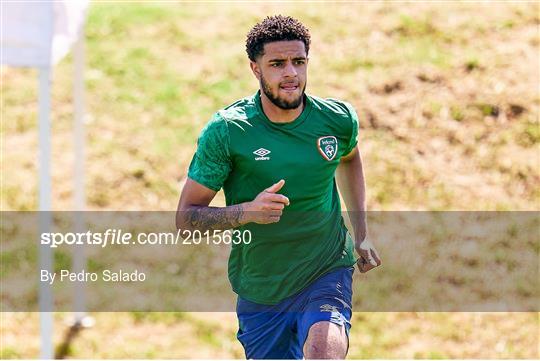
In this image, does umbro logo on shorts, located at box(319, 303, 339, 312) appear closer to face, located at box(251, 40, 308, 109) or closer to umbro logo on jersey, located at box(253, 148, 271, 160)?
umbro logo on jersey, located at box(253, 148, 271, 160)

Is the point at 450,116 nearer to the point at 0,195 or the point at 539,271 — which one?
the point at 539,271

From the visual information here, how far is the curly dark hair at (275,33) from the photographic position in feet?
15.5

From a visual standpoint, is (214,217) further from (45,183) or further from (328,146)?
(45,183)

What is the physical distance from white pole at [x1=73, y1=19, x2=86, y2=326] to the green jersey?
3.47 metres

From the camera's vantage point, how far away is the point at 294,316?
4961 millimetres

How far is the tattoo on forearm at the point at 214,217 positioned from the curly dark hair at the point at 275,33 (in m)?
0.71

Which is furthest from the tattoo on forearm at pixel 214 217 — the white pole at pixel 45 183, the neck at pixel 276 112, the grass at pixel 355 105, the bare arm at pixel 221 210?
the grass at pixel 355 105

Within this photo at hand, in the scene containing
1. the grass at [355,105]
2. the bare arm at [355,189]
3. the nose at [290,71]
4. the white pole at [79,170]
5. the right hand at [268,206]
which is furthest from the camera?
the grass at [355,105]

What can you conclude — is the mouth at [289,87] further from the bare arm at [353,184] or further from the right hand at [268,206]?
the bare arm at [353,184]

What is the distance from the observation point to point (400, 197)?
976 centimetres

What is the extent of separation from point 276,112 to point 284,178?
1.00 feet

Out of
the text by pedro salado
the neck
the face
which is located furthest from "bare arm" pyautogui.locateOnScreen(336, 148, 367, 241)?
the text by pedro salado

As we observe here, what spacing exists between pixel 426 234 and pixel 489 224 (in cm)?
61

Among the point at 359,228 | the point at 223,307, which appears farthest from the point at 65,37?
the point at 223,307
